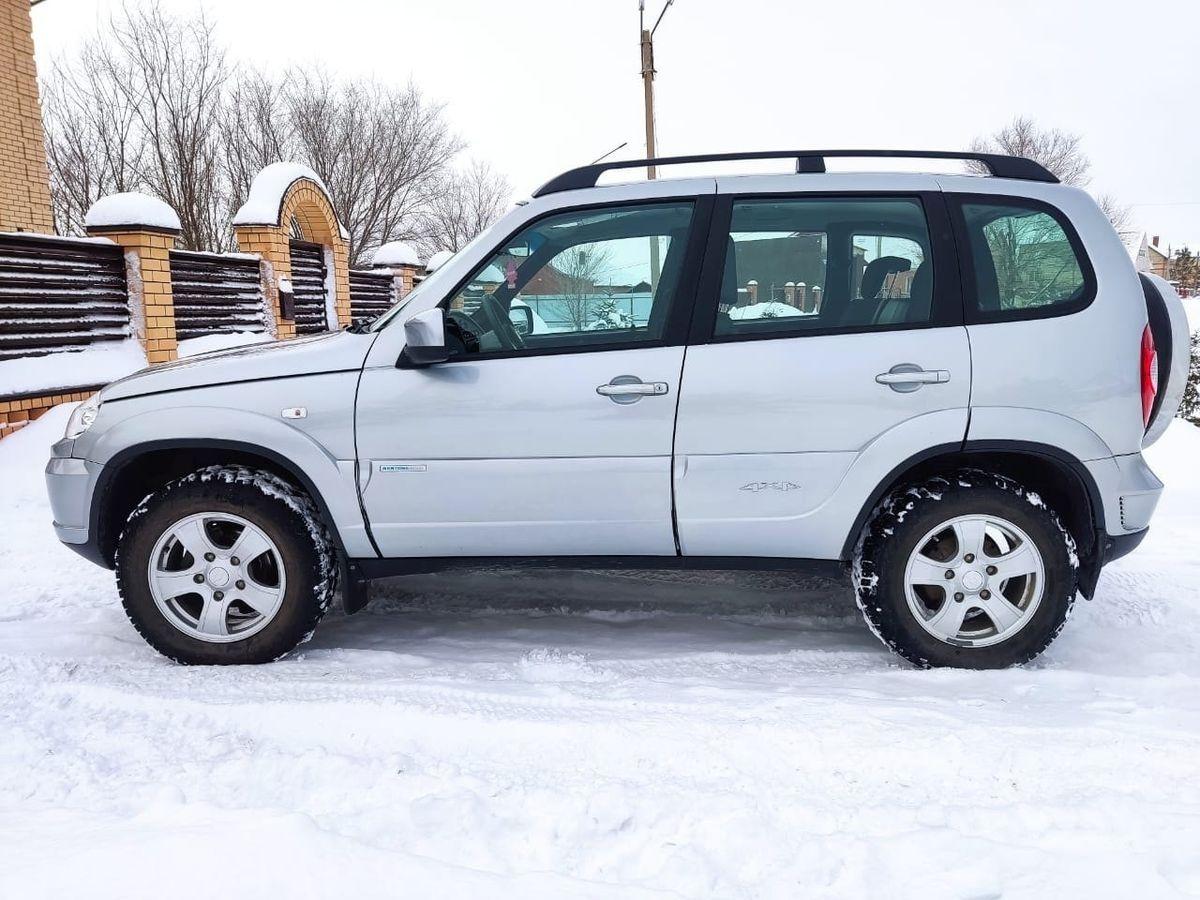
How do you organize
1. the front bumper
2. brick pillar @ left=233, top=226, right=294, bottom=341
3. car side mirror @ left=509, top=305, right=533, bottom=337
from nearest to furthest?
car side mirror @ left=509, top=305, right=533, bottom=337 → the front bumper → brick pillar @ left=233, top=226, right=294, bottom=341

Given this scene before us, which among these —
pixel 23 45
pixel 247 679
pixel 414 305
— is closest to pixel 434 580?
pixel 247 679

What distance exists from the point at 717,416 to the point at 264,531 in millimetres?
1762

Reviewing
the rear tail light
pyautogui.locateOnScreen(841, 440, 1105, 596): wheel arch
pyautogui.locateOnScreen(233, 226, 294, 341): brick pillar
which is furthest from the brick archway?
the rear tail light

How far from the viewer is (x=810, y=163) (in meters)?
3.50

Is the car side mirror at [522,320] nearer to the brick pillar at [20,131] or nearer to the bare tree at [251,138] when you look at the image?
the brick pillar at [20,131]

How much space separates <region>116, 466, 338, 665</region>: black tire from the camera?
3453mm

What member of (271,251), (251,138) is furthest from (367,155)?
(271,251)

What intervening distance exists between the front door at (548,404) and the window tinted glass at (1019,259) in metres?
1.05

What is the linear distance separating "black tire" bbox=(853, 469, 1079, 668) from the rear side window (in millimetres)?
630

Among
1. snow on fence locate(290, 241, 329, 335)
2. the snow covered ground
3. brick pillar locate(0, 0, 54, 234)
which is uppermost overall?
brick pillar locate(0, 0, 54, 234)

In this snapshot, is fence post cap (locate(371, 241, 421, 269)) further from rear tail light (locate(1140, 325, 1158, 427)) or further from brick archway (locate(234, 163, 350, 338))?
rear tail light (locate(1140, 325, 1158, 427))

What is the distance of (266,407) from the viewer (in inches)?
135

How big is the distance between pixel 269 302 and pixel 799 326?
11.4 meters

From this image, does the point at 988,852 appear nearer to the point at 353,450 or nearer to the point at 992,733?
the point at 992,733
